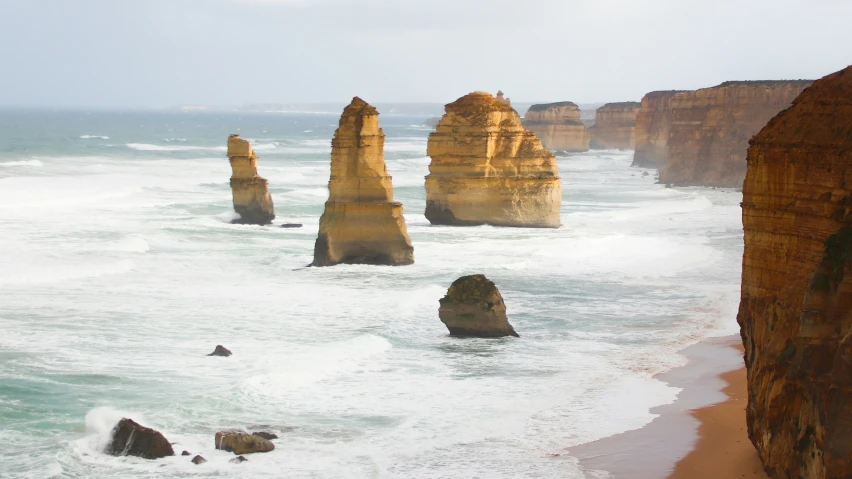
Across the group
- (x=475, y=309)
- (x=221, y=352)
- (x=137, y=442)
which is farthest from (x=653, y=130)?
(x=137, y=442)

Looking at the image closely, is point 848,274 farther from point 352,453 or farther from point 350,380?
point 350,380

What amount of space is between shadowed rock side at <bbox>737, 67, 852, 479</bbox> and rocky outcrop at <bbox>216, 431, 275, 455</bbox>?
19.3ft

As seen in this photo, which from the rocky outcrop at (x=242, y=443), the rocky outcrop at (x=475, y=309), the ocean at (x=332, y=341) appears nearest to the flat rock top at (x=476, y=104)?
the ocean at (x=332, y=341)

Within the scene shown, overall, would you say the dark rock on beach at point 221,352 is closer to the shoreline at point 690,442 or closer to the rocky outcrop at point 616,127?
the shoreline at point 690,442

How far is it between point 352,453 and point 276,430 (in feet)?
4.73

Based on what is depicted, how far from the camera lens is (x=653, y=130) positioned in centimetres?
9006

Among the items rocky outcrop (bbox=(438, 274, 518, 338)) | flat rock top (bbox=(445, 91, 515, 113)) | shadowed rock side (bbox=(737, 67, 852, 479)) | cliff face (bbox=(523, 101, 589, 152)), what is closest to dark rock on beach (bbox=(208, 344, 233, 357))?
rocky outcrop (bbox=(438, 274, 518, 338))

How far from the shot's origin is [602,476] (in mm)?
13953

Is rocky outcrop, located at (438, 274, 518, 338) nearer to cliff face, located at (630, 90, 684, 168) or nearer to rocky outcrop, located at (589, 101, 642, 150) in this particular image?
cliff face, located at (630, 90, 684, 168)

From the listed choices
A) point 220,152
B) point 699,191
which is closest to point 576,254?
point 699,191

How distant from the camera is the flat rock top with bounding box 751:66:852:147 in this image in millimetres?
11766

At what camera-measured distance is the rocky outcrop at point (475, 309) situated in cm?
2161

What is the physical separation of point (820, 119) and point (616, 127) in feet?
367

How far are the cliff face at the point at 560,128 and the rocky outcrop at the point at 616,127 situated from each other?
6.13 metres
